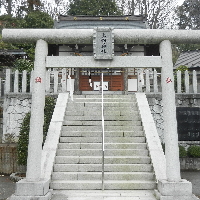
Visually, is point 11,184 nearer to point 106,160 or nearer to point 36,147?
point 36,147

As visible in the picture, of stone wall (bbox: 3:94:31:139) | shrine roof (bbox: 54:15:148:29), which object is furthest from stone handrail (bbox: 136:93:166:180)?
shrine roof (bbox: 54:15:148:29)

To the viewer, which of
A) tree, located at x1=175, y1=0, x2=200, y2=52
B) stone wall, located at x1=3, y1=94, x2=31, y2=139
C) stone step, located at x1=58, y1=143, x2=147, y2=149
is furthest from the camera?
tree, located at x1=175, y1=0, x2=200, y2=52

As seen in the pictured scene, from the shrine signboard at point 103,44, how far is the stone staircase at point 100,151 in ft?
9.46

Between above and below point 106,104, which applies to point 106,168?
below

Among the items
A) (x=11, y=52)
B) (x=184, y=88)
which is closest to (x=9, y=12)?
(x=11, y=52)

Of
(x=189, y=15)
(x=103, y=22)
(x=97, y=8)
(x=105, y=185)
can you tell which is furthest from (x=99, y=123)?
(x=189, y=15)

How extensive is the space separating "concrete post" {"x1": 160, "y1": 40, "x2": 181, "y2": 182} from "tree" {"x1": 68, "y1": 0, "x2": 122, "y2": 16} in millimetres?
21319

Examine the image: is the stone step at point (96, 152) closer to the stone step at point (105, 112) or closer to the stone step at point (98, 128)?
the stone step at point (98, 128)

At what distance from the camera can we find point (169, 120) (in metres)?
5.74

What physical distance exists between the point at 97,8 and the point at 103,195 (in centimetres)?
2368

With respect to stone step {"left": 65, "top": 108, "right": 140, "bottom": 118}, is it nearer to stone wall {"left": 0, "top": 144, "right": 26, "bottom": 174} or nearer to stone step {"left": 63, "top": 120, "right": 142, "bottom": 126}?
stone step {"left": 63, "top": 120, "right": 142, "bottom": 126}

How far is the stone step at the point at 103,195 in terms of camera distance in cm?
553

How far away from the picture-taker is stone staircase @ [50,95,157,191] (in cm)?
621

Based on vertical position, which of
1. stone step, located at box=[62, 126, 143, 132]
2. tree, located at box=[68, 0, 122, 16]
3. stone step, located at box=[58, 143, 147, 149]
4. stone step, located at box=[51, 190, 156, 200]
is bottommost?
stone step, located at box=[51, 190, 156, 200]
